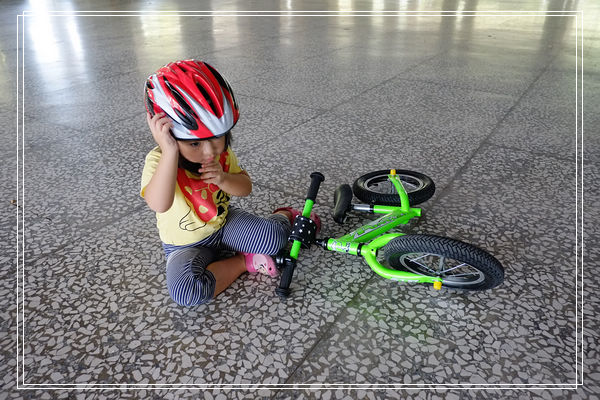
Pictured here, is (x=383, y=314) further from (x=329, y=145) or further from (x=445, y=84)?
(x=445, y=84)

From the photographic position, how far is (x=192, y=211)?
1.79 meters

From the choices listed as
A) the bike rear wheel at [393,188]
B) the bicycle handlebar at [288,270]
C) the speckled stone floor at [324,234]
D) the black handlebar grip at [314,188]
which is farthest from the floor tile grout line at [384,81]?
the bicycle handlebar at [288,270]

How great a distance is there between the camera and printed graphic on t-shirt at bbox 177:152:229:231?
A: 1.76 metres

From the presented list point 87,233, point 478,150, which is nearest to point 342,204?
point 87,233

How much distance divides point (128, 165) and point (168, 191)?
1.48 m

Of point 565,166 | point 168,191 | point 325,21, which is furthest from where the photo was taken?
point 325,21

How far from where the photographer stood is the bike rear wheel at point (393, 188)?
2175mm

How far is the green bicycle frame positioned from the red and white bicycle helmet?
68 centimetres

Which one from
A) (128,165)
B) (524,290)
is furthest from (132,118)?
(524,290)

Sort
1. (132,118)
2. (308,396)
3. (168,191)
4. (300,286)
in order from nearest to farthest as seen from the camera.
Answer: (308,396) < (168,191) < (300,286) < (132,118)

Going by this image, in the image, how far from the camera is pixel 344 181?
266cm

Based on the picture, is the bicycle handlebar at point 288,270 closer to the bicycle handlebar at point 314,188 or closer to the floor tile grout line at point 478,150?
the bicycle handlebar at point 314,188

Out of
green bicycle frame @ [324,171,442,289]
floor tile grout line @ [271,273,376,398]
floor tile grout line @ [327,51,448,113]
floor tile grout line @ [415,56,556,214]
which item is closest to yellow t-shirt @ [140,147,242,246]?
green bicycle frame @ [324,171,442,289]

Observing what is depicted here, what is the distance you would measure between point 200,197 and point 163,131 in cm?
36
